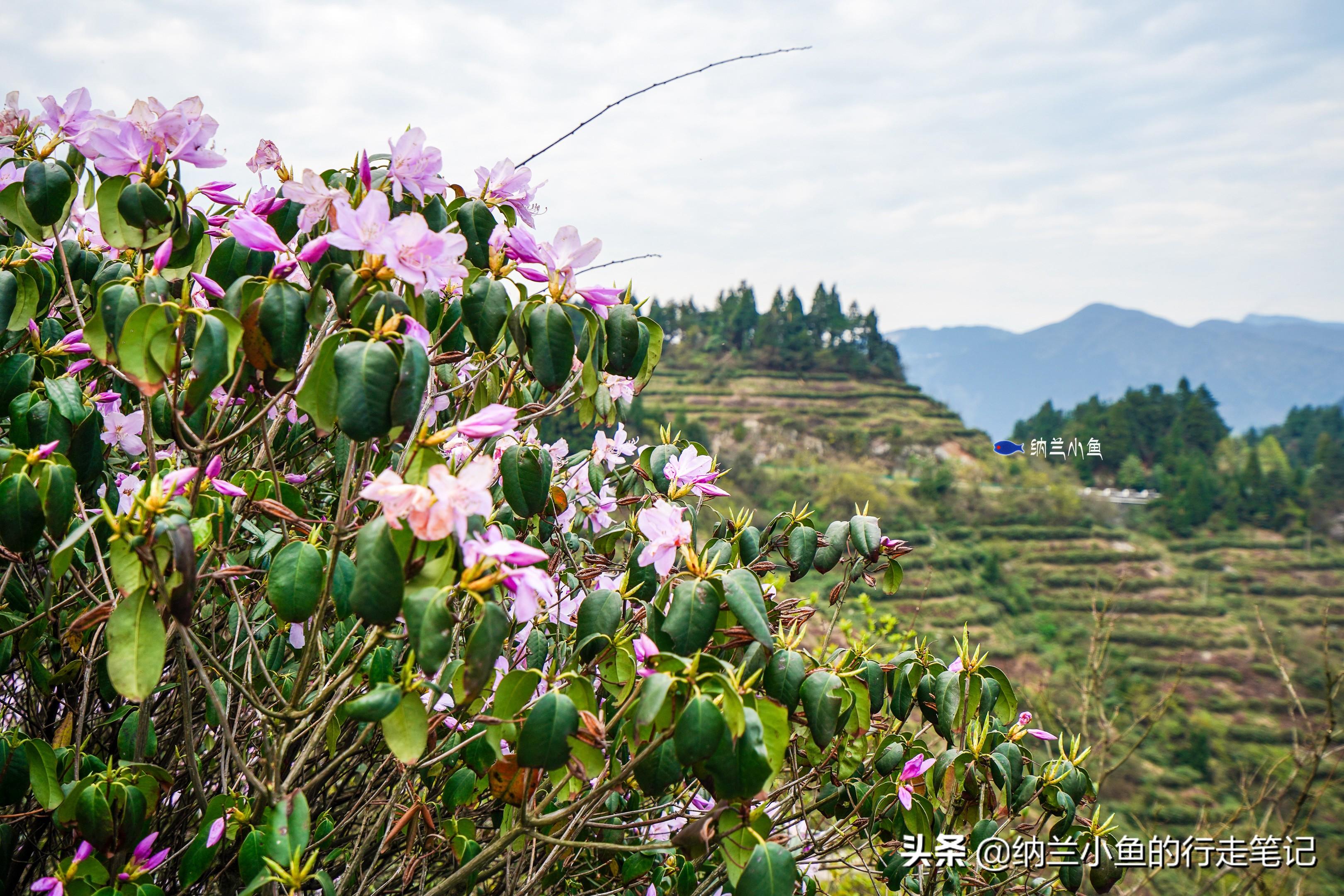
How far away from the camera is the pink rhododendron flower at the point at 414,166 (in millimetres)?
837

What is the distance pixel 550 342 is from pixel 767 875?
1.89ft

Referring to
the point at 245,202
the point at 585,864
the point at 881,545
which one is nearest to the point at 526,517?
the point at 245,202

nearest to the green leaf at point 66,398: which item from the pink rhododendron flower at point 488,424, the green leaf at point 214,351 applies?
the green leaf at point 214,351

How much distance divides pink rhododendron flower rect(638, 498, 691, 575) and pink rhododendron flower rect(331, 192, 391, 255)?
1.32 feet

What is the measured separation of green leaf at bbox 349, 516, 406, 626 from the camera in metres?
0.58

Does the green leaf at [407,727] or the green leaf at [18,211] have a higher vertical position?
the green leaf at [18,211]

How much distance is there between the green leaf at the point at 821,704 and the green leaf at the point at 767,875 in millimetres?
149

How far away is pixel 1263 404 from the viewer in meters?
105

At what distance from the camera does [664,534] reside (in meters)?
0.88

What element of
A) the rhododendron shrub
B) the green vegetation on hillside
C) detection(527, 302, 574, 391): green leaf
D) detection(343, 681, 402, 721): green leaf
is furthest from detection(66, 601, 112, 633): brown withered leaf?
the green vegetation on hillside

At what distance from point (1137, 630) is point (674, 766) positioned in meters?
27.2

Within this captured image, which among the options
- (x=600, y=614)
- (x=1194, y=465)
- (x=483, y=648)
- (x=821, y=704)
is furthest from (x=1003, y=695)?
(x=1194, y=465)

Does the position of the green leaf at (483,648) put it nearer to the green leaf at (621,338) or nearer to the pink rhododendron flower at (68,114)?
the green leaf at (621,338)

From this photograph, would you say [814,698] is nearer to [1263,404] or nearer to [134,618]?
[134,618]
